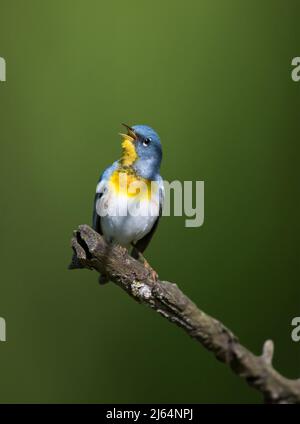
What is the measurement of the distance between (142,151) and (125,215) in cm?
40

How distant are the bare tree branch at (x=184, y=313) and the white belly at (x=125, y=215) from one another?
0.70 meters

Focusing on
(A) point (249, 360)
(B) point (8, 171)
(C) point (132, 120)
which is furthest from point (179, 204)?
(A) point (249, 360)

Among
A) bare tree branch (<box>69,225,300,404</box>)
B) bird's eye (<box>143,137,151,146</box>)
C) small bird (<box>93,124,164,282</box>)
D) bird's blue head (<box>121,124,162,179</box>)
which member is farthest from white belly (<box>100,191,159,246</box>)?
bare tree branch (<box>69,225,300,404</box>)

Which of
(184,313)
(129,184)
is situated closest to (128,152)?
(129,184)

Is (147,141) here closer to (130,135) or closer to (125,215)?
(130,135)

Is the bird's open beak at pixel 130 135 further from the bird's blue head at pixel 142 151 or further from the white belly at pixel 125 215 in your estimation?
the white belly at pixel 125 215

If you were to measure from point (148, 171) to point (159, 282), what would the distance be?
4.17 ft

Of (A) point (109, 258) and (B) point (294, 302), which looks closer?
(A) point (109, 258)

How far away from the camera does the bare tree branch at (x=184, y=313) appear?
84.1 inches

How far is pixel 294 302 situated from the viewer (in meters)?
4.56

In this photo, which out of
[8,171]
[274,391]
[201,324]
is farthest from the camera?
[8,171]

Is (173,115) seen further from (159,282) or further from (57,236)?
(159,282)

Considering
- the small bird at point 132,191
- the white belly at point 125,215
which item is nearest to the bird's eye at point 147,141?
the small bird at point 132,191

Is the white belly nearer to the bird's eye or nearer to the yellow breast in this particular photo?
the yellow breast
